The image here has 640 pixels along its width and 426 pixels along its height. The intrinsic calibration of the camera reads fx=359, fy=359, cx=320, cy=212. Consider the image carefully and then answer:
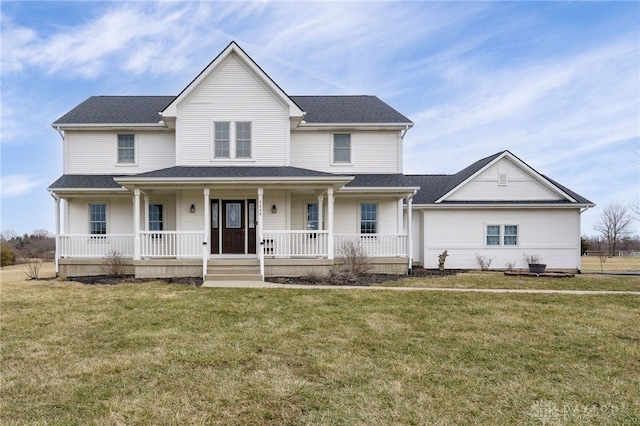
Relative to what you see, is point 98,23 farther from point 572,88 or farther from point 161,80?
point 572,88

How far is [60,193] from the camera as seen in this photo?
1517 centimetres

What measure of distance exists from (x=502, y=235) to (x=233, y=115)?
46.9ft

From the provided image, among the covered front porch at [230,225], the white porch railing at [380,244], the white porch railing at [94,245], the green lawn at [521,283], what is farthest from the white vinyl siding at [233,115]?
the green lawn at [521,283]

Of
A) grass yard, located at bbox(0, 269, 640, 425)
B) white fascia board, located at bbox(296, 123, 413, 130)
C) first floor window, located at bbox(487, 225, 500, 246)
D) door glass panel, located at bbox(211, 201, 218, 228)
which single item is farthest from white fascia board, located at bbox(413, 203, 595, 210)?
door glass panel, located at bbox(211, 201, 218, 228)

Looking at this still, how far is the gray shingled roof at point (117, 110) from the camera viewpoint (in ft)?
53.8

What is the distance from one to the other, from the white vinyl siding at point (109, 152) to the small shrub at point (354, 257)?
28.8ft

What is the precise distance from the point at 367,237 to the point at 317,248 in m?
2.69

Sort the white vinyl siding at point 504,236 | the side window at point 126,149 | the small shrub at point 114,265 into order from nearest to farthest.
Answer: the small shrub at point 114,265 → the side window at point 126,149 → the white vinyl siding at point 504,236

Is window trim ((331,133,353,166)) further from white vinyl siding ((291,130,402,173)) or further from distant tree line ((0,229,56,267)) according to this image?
distant tree line ((0,229,56,267))

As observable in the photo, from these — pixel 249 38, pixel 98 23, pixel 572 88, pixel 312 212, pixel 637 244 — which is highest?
pixel 249 38

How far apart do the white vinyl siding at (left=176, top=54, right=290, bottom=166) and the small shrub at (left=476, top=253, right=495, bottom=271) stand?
10881 millimetres

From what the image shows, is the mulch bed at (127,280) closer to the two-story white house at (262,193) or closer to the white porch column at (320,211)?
the two-story white house at (262,193)

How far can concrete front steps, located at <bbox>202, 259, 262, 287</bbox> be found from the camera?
12.6 metres

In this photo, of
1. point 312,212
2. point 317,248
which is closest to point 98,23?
point 312,212
